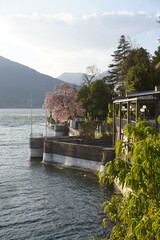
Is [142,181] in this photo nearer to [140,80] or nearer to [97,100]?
[140,80]

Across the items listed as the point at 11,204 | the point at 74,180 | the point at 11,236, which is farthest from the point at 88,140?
the point at 11,236

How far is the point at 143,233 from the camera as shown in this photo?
4.93 metres

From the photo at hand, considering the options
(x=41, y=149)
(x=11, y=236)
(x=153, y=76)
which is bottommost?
(x=11, y=236)

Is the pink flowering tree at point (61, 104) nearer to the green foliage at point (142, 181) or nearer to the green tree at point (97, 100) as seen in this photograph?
the green tree at point (97, 100)

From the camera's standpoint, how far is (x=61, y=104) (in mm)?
66312

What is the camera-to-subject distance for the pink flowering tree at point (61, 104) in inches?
2552

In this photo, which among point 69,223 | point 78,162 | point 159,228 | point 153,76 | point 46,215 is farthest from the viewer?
point 153,76

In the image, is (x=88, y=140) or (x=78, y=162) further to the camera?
(x=88, y=140)

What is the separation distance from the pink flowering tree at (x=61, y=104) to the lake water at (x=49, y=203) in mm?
32235

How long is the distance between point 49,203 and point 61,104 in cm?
4648

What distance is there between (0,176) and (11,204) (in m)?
9.37

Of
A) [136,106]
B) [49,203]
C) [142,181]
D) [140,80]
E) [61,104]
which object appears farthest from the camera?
[61,104]

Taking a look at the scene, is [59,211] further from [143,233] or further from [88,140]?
[88,140]

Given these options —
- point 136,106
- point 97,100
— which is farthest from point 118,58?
point 136,106
